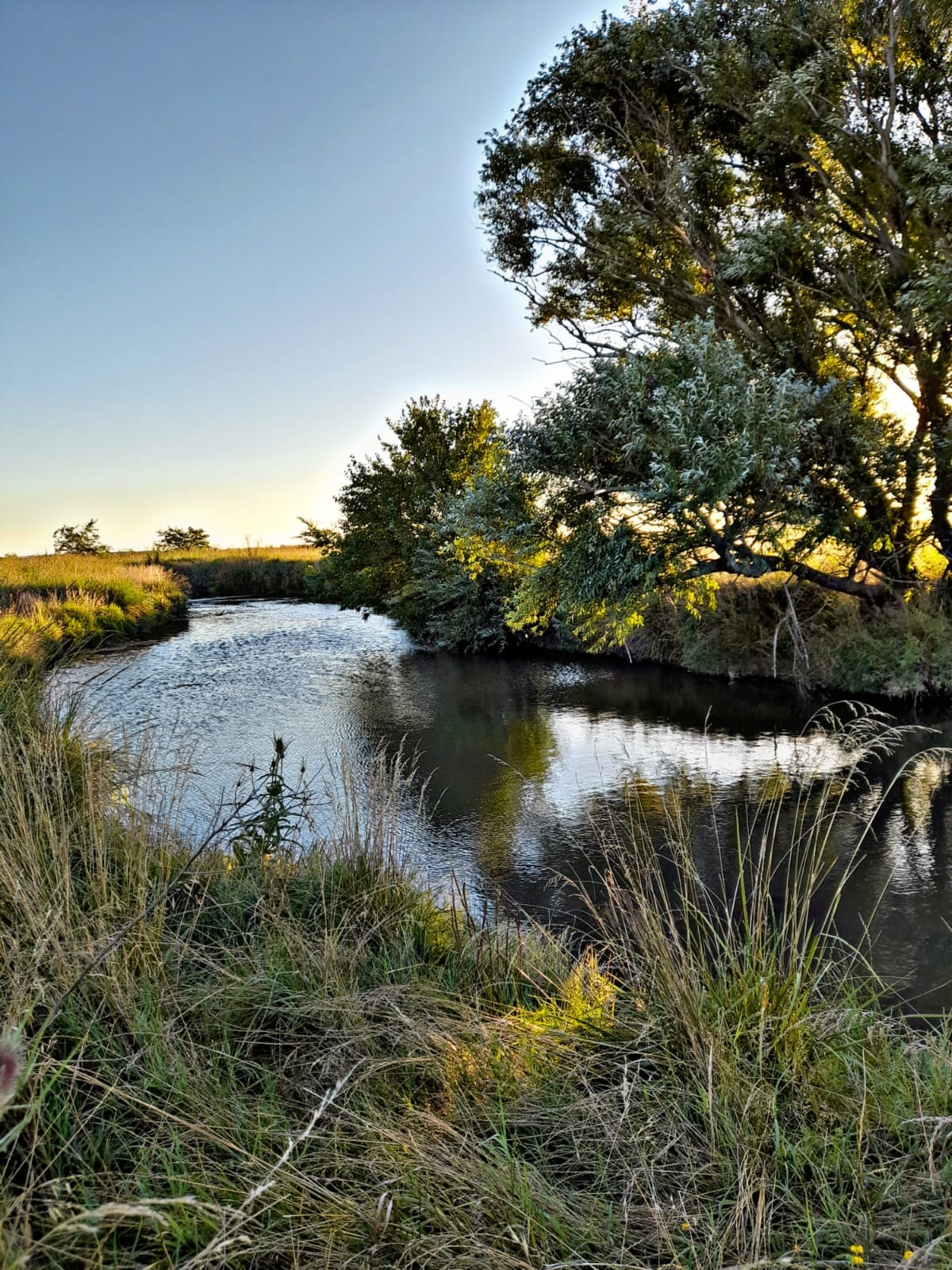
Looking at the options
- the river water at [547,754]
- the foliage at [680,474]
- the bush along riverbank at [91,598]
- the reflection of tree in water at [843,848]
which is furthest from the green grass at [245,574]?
the reflection of tree in water at [843,848]

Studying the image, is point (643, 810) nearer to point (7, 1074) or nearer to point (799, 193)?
point (7, 1074)

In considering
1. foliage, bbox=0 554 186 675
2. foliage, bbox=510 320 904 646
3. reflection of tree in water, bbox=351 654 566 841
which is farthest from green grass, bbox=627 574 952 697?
foliage, bbox=0 554 186 675

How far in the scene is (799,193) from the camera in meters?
13.6

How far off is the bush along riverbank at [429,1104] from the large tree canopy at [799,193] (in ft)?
34.7

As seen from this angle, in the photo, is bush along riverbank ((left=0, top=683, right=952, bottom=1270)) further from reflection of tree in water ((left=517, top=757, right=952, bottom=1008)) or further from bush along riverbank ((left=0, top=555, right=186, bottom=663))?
bush along riverbank ((left=0, top=555, right=186, bottom=663))

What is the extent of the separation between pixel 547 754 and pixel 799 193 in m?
10.3

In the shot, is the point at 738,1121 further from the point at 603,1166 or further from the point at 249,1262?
the point at 249,1262

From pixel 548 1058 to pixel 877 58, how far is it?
1475cm

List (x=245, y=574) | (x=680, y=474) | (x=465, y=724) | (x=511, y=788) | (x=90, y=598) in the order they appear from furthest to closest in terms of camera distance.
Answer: (x=245, y=574)
(x=90, y=598)
(x=465, y=724)
(x=680, y=474)
(x=511, y=788)

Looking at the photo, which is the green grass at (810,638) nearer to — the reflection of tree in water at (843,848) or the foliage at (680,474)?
the foliage at (680,474)

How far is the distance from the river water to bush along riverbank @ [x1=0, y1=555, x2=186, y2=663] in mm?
1301

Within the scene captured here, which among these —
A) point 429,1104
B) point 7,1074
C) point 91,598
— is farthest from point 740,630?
point 91,598

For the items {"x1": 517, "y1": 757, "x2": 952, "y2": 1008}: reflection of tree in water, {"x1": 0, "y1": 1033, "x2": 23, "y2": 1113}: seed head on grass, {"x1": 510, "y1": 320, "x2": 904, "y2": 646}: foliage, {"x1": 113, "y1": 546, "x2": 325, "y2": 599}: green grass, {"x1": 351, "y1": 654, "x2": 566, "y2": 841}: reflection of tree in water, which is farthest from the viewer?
{"x1": 113, "y1": 546, "x2": 325, "y2": 599}: green grass

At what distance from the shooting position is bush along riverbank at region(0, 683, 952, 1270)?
6.86 ft
